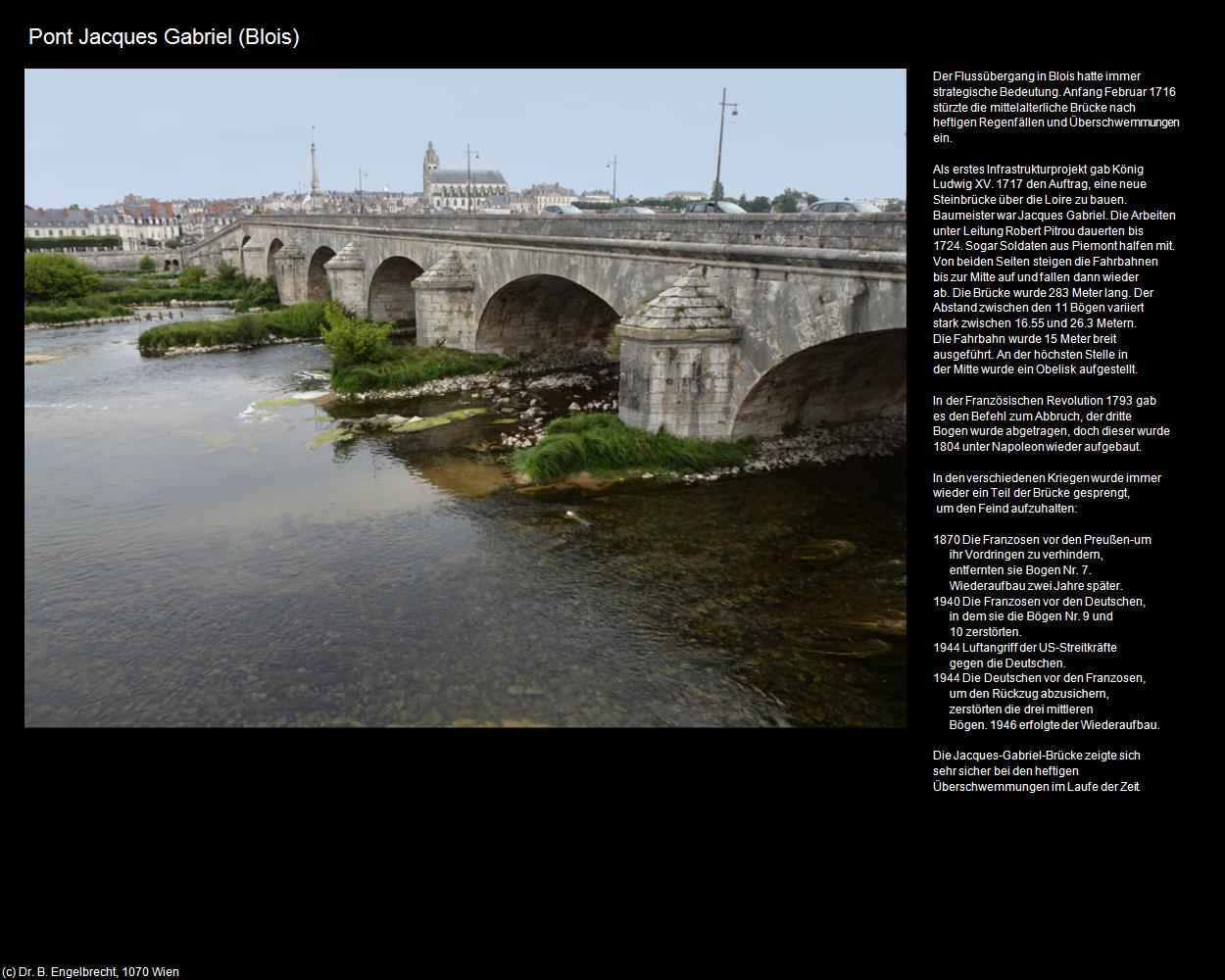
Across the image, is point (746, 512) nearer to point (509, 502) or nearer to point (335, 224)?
point (509, 502)

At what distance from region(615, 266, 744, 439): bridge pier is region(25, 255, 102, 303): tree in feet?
150

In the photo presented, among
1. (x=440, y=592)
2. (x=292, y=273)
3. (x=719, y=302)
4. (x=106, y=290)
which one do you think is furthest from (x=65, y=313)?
(x=440, y=592)

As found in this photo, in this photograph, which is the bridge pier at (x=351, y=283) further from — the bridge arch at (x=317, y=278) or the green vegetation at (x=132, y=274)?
the green vegetation at (x=132, y=274)

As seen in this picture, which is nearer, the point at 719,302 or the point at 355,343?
the point at 719,302

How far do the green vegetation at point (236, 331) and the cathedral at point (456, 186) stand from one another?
9312 cm

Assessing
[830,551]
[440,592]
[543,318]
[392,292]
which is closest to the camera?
[440,592]

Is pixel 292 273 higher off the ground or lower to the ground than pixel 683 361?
higher

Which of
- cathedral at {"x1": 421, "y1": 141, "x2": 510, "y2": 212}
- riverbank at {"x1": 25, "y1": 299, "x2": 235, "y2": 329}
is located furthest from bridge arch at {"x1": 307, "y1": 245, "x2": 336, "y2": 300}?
cathedral at {"x1": 421, "y1": 141, "x2": 510, "y2": 212}

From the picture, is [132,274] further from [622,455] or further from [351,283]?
[622,455]

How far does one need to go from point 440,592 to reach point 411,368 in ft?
54.3

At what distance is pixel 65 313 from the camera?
4681 centimetres

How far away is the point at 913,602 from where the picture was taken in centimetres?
630

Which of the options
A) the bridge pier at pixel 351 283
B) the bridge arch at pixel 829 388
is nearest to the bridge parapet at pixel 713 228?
the bridge arch at pixel 829 388

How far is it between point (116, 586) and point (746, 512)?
35.4 ft
